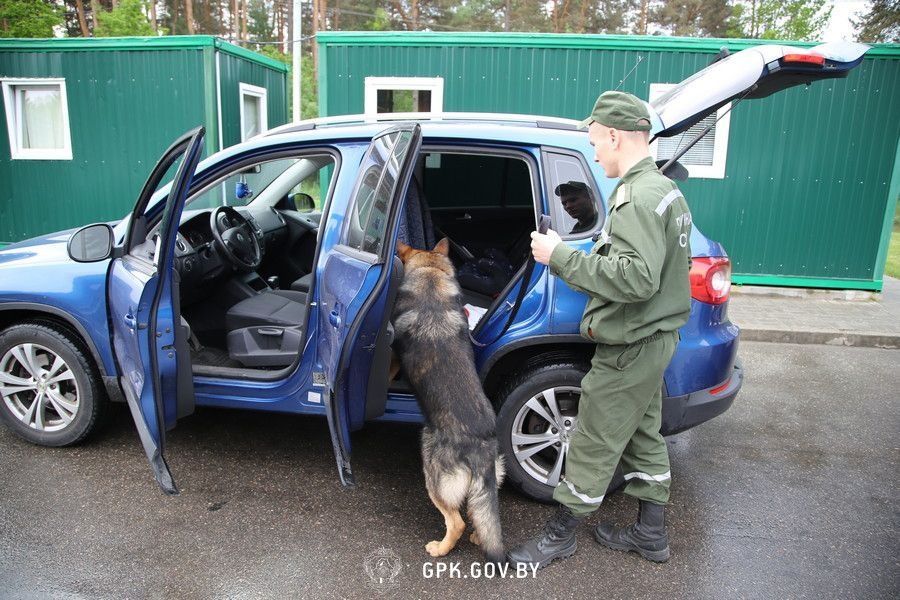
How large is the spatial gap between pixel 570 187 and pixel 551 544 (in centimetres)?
163

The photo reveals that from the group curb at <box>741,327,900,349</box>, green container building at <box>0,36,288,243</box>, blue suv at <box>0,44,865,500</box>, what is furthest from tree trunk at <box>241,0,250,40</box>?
blue suv at <box>0,44,865,500</box>

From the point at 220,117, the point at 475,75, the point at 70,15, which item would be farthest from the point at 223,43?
the point at 70,15

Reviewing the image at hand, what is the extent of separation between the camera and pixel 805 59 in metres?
2.76

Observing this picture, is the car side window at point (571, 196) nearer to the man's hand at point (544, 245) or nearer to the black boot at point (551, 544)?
the man's hand at point (544, 245)

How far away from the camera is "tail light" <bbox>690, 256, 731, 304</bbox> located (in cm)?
299

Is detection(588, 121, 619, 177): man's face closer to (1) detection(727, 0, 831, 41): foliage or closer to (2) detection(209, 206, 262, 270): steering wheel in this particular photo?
(2) detection(209, 206, 262, 270): steering wheel

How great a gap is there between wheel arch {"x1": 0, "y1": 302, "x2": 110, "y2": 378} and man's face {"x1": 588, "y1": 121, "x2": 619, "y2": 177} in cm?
267

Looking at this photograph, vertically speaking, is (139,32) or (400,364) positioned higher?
(139,32)

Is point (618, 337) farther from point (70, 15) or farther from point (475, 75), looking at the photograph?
point (70, 15)

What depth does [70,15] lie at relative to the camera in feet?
77.2

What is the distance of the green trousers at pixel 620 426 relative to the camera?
2582 millimetres

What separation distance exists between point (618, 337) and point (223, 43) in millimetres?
8029

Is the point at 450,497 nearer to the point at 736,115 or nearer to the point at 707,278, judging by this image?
the point at 707,278

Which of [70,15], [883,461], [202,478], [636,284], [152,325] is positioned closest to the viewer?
[636,284]
